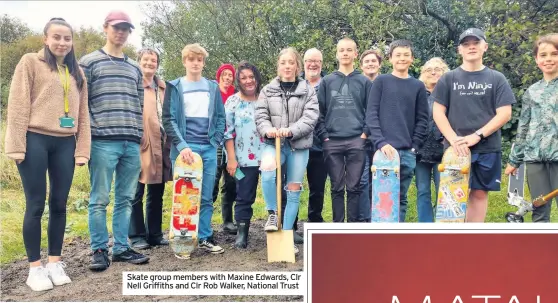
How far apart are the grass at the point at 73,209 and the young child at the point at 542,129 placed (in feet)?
0.92

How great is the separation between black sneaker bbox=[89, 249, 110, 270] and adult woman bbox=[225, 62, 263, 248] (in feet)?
2.48

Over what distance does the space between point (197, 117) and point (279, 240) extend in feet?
2.79

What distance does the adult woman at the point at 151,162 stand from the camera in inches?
133

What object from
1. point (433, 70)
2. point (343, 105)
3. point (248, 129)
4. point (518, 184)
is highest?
point (433, 70)

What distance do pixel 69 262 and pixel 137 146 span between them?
741 millimetres

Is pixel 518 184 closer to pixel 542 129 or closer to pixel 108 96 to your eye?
pixel 542 129

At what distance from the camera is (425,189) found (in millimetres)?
3328

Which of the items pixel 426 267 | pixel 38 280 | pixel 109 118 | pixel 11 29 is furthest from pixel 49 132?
pixel 426 267

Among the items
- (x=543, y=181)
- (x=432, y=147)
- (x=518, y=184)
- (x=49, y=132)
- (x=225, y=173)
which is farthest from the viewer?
(x=225, y=173)

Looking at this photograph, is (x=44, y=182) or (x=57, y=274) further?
(x=57, y=274)

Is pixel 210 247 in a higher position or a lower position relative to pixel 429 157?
lower

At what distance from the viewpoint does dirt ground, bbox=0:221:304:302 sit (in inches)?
106
